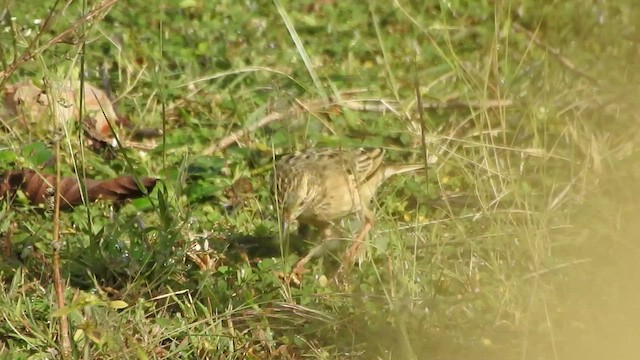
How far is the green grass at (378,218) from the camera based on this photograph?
4543 millimetres

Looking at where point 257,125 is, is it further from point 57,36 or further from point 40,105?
point 57,36

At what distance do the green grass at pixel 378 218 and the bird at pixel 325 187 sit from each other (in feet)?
0.49

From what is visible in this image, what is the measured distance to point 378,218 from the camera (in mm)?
5668

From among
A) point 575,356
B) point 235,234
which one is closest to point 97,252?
point 235,234

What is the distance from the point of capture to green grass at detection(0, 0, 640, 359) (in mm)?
4543

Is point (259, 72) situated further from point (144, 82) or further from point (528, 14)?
point (528, 14)

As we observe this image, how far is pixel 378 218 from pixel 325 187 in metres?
0.34

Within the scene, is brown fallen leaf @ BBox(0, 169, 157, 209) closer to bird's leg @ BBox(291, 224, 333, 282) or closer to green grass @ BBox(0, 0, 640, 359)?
green grass @ BBox(0, 0, 640, 359)

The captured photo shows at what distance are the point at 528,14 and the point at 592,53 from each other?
3.96 feet

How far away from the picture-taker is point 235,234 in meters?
5.83

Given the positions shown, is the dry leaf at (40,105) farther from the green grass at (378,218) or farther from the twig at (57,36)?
the twig at (57,36)

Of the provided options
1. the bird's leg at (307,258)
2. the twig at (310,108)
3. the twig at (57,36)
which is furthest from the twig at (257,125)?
the twig at (57,36)

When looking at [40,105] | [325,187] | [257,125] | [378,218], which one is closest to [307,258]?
[378,218]

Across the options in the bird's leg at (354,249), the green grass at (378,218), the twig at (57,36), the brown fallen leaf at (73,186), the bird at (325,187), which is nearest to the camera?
the twig at (57,36)
